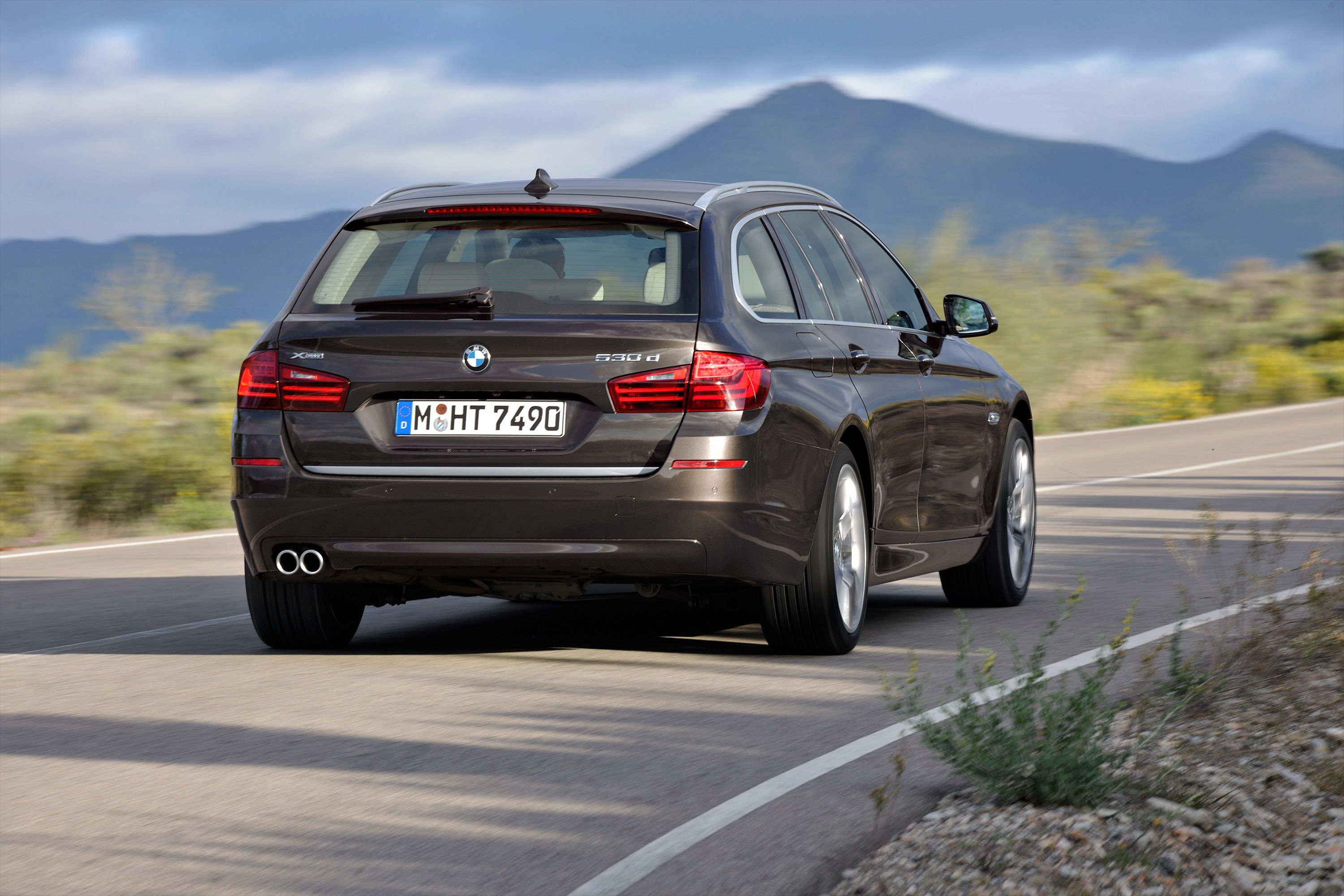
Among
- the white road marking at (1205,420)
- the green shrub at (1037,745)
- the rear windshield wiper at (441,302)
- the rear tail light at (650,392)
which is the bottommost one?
the white road marking at (1205,420)

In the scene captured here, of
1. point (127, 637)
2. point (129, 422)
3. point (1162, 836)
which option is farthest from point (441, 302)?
point (129, 422)

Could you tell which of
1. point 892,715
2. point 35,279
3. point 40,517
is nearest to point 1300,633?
point 892,715

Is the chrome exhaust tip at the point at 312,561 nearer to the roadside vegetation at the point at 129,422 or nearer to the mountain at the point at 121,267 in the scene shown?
the mountain at the point at 121,267

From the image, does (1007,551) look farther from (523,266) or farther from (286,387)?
(286,387)

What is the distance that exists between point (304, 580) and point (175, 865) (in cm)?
261

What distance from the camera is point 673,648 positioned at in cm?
750

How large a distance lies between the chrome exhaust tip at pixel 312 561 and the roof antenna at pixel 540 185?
1.55 m

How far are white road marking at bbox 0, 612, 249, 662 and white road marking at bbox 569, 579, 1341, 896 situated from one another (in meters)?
3.79

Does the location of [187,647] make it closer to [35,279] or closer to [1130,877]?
[1130,877]

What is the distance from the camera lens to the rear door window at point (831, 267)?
25.4 ft

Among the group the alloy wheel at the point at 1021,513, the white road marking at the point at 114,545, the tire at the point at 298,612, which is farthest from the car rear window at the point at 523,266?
the white road marking at the point at 114,545

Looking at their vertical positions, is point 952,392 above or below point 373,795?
above

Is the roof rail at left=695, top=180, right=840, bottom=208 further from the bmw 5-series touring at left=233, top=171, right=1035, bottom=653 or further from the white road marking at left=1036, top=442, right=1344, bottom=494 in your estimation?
the white road marking at left=1036, top=442, right=1344, bottom=494

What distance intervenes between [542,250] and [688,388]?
2.84ft
